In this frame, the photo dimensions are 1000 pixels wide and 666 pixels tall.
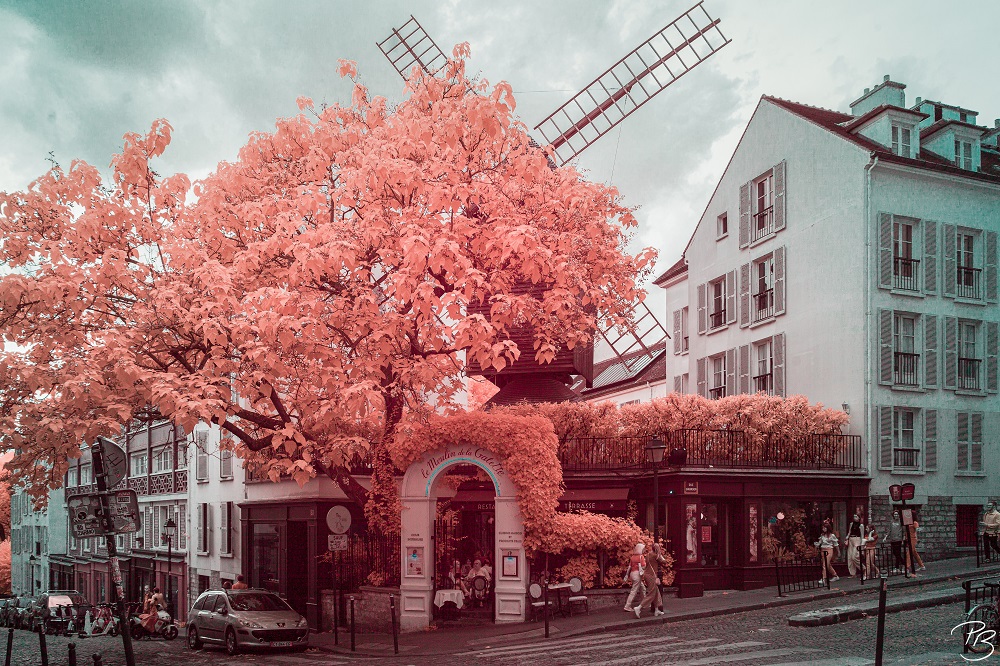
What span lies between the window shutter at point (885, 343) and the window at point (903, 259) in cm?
109

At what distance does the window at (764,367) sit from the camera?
3641 cm

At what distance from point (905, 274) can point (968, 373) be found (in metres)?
4.08

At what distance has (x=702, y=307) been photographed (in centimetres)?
4094

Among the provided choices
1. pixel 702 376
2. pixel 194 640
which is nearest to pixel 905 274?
pixel 702 376

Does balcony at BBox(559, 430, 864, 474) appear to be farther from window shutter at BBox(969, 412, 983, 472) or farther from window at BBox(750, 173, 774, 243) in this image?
window at BBox(750, 173, 774, 243)

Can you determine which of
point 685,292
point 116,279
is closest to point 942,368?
point 685,292

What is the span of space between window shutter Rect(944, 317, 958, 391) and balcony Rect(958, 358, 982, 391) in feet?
1.18

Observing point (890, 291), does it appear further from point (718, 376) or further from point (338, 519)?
point (338, 519)

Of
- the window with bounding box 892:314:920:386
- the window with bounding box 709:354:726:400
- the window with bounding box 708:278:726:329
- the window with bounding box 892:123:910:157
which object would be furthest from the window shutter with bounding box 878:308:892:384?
the window with bounding box 709:354:726:400

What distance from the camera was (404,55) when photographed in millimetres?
39219

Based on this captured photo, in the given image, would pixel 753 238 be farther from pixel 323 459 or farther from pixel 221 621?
pixel 221 621

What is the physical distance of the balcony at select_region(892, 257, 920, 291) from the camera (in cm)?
3250

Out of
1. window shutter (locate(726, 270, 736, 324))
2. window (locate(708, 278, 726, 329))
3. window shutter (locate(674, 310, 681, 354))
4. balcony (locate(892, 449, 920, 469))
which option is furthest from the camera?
window shutter (locate(674, 310, 681, 354))

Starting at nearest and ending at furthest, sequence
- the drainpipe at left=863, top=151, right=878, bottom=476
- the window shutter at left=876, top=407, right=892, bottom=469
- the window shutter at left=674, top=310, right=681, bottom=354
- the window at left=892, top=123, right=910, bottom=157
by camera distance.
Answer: the window shutter at left=876, top=407, right=892, bottom=469 < the drainpipe at left=863, top=151, right=878, bottom=476 < the window at left=892, top=123, right=910, bottom=157 < the window shutter at left=674, top=310, right=681, bottom=354
